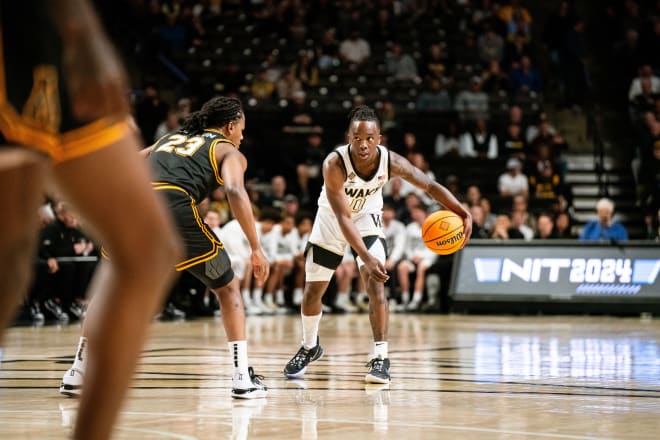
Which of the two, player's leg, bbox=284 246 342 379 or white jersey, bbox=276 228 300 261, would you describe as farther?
white jersey, bbox=276 228 300 261

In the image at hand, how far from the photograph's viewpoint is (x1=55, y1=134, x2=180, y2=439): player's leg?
2.34m

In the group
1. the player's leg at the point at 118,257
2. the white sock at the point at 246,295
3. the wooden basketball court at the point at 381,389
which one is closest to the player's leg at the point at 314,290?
the wooden basketball court at the point at 381,389

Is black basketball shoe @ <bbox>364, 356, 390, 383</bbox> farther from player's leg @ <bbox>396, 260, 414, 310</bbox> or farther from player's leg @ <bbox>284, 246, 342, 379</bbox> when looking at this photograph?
player's leg @ <bbox>396, 260, 414, 310</bbox>

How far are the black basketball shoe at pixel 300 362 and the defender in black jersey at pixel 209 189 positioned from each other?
2.83ft

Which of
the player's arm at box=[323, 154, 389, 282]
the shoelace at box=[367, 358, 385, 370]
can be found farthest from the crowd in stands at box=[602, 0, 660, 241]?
the shoelace at box=[367, 358, 385, 370]

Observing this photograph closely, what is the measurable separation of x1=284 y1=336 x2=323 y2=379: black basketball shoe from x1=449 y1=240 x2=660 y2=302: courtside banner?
7.08 meters

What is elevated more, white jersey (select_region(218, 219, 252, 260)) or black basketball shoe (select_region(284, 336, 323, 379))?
white jersey (select_region(218, 219, 252, 260))

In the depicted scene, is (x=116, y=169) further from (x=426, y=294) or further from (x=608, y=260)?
(x=426, y=294)

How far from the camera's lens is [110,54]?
2344 millimetres

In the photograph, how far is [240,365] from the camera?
6.06m

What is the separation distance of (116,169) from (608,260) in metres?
12.2

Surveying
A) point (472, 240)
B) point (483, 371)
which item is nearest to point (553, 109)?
point (472, 240)

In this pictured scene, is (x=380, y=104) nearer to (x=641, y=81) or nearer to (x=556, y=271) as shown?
(x=641, y=81)

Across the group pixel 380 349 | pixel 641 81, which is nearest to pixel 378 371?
pixel 380 349
